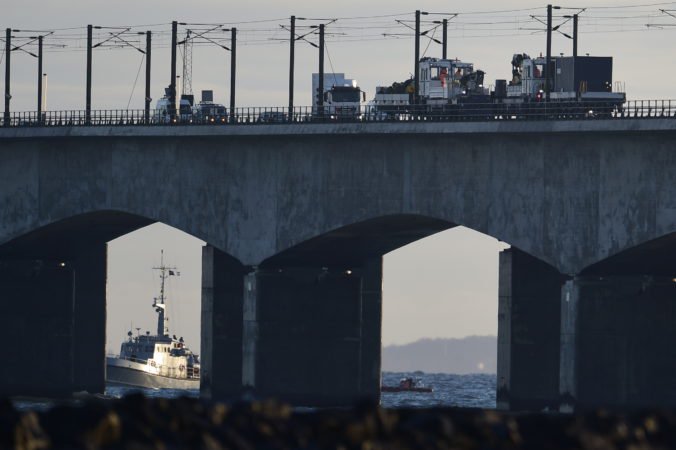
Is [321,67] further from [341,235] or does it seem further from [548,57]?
[548,57]

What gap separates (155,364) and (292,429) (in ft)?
310

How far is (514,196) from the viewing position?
86.0 meters

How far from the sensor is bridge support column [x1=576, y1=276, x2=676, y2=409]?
277 ft

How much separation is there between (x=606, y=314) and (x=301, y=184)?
52.4 ft

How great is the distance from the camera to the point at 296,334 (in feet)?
315

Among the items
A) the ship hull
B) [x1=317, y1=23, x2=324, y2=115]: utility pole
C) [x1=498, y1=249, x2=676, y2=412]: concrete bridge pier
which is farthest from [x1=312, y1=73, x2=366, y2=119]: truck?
the ship hull

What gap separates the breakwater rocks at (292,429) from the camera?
46.4m

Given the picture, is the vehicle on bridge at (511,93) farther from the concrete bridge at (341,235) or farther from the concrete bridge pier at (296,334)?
the concrete bridge pier at (296,334)

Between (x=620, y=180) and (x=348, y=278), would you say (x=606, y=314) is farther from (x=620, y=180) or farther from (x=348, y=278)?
(x=348, y=278)

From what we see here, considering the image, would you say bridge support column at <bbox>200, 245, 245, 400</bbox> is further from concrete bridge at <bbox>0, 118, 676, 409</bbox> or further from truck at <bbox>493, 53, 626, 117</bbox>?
truck at <bbox>493, 53, 626, 117</bbox>

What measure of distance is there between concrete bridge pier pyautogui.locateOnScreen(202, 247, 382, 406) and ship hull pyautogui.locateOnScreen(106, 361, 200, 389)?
134 ft

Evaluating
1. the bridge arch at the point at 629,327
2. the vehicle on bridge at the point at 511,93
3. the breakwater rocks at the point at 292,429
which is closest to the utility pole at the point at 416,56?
the vehicle on bridge at the point at 511,93

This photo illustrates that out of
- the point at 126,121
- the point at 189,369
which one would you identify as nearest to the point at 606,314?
the point at 126,121

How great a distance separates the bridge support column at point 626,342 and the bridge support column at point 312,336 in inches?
597
